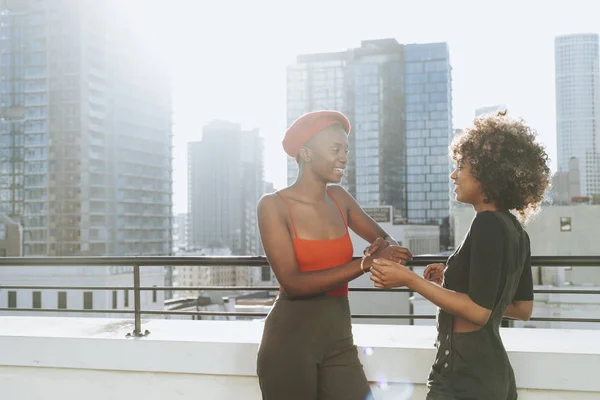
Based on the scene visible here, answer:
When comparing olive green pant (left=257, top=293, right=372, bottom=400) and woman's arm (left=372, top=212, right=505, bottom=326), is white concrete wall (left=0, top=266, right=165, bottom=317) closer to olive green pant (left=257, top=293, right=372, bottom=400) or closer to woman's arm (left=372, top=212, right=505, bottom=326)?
olive green pant (left=257, top=293, right=372, bottom=400)

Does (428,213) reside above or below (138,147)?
below

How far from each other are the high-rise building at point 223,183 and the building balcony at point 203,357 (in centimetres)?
13753

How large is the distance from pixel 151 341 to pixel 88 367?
1.38ft

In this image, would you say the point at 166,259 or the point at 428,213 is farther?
the point at 428,213

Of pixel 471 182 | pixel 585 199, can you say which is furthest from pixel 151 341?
pixel 585 199

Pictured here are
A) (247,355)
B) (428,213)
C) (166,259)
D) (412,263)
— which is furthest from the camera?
(428,213)

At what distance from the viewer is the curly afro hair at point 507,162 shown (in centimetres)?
183

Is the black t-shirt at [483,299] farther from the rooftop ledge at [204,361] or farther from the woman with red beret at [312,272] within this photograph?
the rooftop ledge at [204,361]

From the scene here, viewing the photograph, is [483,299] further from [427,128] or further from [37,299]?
[427,128]

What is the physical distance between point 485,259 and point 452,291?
143mm

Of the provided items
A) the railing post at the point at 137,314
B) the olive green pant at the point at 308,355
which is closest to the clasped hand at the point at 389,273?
the olive green pant at the point at 308,355

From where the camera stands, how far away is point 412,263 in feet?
8.89

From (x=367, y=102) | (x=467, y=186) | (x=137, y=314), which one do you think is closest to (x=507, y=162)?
(x=467, y=186)

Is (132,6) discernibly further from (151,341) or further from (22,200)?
(151,341)
